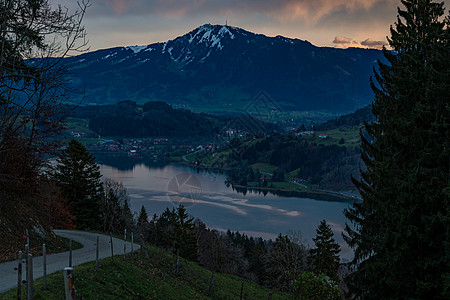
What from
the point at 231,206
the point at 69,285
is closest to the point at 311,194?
the point at 231,206

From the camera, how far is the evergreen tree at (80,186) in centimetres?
3597

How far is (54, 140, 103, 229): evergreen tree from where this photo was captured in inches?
1416

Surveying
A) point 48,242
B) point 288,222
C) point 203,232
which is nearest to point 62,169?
point 48,242

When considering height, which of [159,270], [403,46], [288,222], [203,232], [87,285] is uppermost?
[403,46]

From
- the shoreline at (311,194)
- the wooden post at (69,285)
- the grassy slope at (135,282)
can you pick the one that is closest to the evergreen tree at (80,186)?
the grassy slope at (135,282)

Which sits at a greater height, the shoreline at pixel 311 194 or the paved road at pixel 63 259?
the paved road at pixel 63 259

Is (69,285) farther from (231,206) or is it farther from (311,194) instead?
(311,194)

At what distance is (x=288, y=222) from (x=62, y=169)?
60229 millimetres

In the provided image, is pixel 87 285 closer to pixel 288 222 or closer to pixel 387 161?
pixel 387 161

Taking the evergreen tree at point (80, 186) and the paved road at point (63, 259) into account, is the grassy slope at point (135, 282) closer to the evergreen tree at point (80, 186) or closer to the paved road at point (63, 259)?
the paved road at point (63, 259)

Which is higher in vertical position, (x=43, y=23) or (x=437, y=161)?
(x=43, y=23)

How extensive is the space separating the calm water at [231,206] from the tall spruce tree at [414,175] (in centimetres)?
5125

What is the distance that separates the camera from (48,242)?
59.9ft

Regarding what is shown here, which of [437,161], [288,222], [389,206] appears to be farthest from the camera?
[288,222]
